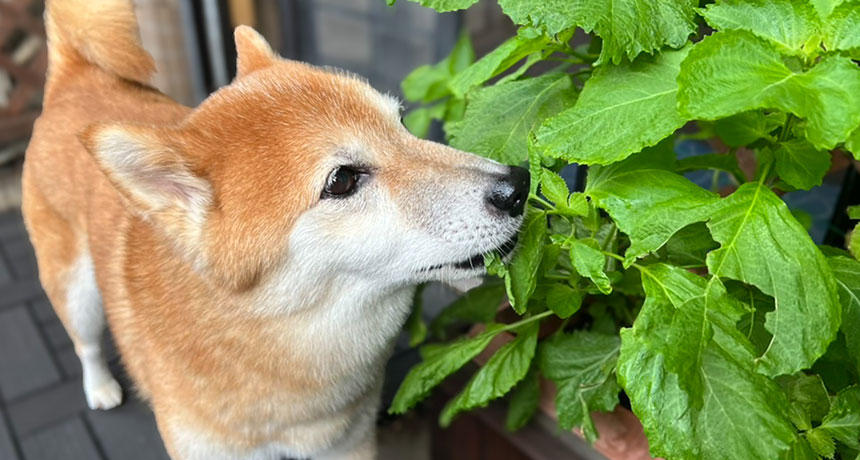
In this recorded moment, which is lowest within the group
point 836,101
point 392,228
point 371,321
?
point 371,321

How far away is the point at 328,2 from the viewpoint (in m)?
2.62

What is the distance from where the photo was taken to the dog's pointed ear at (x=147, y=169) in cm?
76

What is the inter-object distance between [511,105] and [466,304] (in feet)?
1.53

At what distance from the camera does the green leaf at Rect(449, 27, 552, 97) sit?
831 millimetres

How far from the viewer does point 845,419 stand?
677mm

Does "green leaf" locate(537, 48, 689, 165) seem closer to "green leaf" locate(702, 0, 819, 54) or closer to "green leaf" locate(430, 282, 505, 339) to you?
"green leaf" locate(702, 0, 819, 54)

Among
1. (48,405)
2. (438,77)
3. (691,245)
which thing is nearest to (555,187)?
(691,245)

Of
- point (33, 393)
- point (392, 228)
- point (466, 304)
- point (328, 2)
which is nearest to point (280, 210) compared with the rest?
point (392, 228)

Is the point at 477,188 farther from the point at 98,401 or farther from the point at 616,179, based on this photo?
the point at 98,401

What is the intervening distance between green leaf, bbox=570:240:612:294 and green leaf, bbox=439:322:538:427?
0.96 feet

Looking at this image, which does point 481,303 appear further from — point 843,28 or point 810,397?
point 843,28

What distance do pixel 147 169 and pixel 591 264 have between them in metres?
0.56

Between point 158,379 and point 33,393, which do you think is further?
point 33,393

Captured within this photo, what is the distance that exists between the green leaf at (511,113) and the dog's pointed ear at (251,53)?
1.11ft
